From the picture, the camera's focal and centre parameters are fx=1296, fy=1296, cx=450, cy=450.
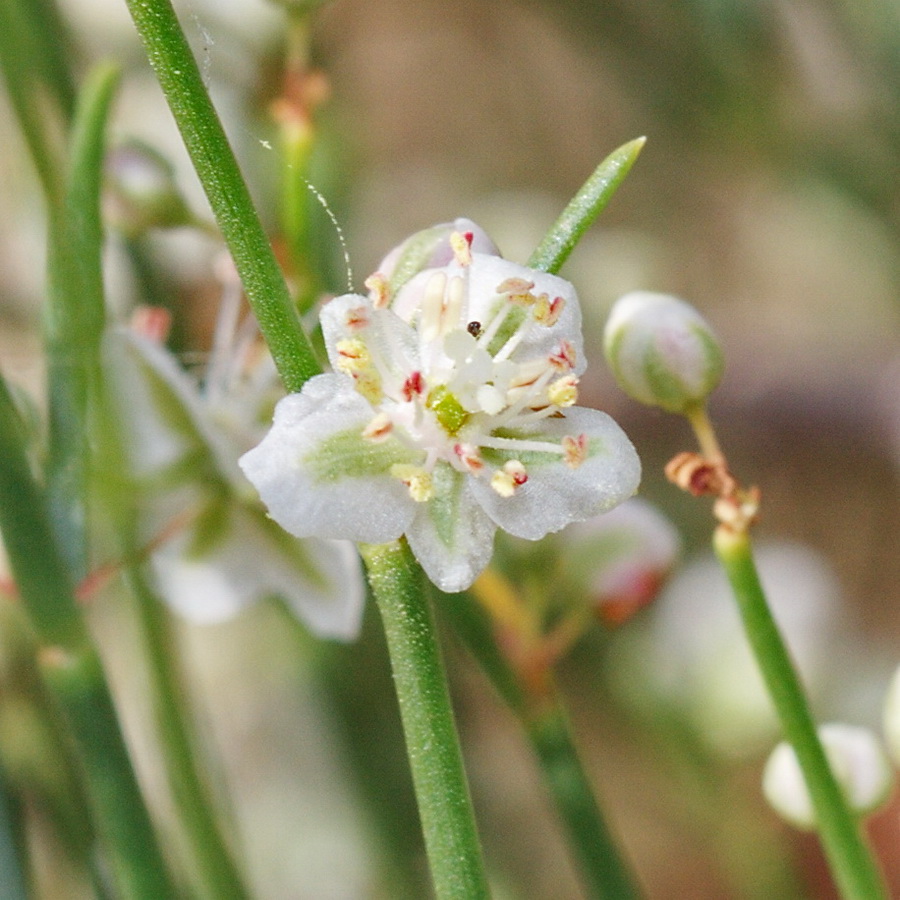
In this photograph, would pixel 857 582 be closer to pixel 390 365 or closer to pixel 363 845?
pixel 363 845

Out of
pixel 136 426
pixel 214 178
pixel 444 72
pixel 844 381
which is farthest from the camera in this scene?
pixel 444 72

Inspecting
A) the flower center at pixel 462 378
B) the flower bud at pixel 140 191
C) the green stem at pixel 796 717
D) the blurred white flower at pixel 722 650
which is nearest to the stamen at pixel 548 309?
the flower center at pixel 462 378

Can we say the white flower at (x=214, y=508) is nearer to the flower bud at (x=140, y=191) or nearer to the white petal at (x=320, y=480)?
the flower bud at (x=140, y=191)

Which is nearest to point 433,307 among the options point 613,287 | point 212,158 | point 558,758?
point 212,158

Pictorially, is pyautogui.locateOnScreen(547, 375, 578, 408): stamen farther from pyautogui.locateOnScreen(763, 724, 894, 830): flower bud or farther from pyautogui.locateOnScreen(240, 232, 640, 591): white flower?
pyautogui.locateOnScreen(763, 724, 894, 830): flower bud

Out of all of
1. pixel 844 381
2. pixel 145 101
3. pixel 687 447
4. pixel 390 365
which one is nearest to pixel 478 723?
pixel 687 447

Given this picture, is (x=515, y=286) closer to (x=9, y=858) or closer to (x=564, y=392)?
(x=564, y=392)

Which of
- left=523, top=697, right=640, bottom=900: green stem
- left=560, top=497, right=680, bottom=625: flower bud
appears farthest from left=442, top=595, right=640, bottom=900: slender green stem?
left=560, top=497, right=680, bottom=625: flower bud

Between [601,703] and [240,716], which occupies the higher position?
[240,716]
